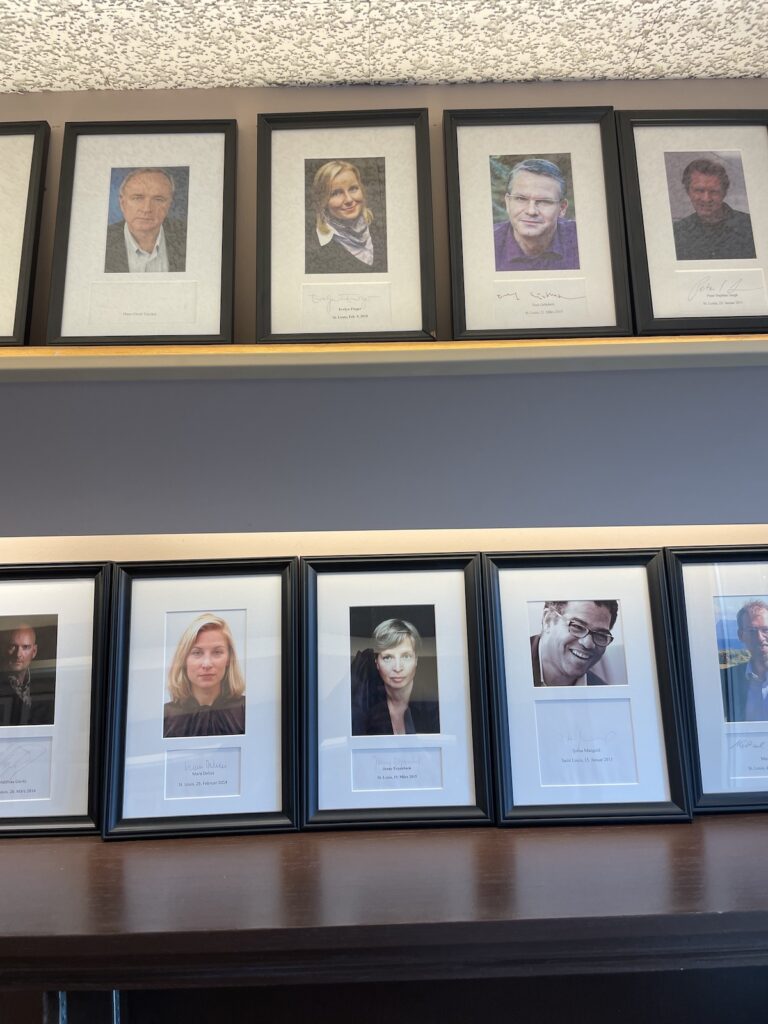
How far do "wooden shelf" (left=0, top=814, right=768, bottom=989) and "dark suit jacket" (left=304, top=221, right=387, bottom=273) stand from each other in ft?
2.84

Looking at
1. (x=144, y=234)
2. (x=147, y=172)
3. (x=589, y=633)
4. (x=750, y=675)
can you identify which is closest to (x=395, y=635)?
(x=589, y=633)

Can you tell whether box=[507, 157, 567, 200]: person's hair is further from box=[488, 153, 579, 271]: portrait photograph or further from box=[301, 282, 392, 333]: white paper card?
box=[301, 282, 392, 333]: white paper card

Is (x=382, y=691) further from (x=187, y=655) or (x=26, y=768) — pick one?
(x=26, y=768)

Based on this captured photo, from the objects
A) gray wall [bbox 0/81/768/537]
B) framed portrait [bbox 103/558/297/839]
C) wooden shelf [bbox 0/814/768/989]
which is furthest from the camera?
gray wall [bbox 0/81/768/537]

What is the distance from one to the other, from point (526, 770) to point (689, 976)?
341 mm

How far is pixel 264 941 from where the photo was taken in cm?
78

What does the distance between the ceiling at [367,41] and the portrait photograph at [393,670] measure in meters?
0.92

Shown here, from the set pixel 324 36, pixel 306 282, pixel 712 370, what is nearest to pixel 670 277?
pixel 712 370

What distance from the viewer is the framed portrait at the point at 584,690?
43.2 inches

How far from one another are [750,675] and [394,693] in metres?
0.53

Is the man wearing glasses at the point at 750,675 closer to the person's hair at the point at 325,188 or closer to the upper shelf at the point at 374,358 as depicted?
the upper shelf at the point at 374,358

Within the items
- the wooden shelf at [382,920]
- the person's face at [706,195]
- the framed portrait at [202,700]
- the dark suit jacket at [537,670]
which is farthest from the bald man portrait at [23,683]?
the person's face at [706,195]

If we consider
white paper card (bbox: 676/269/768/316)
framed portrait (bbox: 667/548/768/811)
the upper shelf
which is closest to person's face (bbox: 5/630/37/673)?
the upper shelf

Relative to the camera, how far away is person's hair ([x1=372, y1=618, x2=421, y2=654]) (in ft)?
3.80
